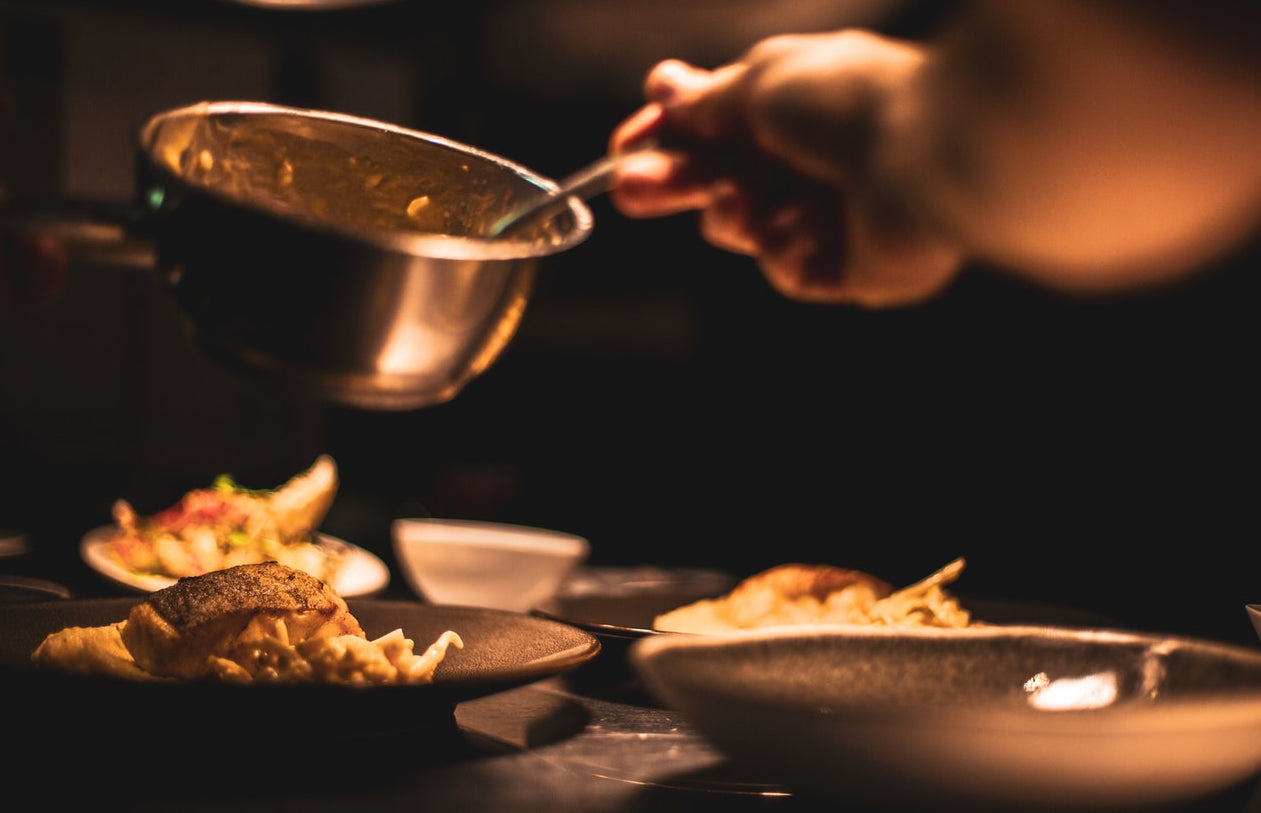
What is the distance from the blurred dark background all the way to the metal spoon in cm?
116

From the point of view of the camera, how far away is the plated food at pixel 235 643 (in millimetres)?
775

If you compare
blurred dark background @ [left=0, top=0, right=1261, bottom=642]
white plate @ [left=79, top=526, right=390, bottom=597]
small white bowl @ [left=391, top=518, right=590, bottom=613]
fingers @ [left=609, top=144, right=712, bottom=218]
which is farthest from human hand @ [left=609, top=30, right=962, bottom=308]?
blurred dark background @ [left=0, top=0, right=1261, bottom=642]

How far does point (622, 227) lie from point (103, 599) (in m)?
2.74

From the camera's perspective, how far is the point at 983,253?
103 centimetres

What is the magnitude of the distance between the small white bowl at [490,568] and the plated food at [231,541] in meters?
0.06

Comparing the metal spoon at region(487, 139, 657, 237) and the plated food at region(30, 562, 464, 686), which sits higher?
the metal spoon at region(487, 139, 657, 237)

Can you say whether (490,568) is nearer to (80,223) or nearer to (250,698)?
(80,223)

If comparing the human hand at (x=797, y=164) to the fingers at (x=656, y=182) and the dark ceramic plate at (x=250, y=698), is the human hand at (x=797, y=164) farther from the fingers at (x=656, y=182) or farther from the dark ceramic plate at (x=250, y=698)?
the dark ceramic plate at (x=250, y=698)

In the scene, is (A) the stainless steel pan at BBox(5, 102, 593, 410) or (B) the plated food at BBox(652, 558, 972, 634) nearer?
(A) the stainless steel pan at BBox(5, 102, 593, 410)

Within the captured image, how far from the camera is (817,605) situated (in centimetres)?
112

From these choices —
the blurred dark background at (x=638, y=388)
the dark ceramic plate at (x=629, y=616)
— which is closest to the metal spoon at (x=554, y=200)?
the dark ceramic plate at (x=629, y=616)

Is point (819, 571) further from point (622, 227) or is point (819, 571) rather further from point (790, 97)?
point (622, 227)

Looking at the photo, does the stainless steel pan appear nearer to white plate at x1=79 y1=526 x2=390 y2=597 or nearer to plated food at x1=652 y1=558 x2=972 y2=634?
plated food at x1=652 y1=558 x2=972 y2=634

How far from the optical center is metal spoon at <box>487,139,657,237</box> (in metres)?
0.96
